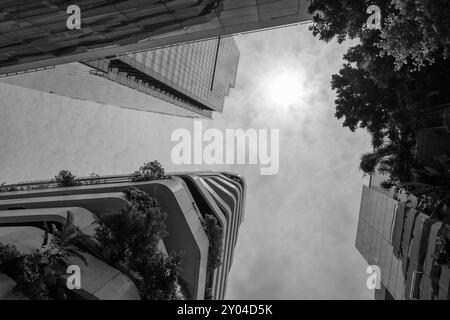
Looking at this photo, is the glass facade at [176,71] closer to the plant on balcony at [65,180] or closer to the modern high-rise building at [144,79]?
the modern high-rise building at [144,79]

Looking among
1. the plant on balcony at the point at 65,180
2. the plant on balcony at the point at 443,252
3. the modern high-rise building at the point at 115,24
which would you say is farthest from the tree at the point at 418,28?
the plant on balcony at the point at 65,180

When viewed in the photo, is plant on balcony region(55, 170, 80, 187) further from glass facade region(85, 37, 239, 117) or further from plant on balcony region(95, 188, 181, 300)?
glass facade region(85, 37, 239, 117)

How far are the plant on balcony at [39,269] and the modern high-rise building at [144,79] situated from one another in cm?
1772

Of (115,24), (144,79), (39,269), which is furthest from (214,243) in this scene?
(144,79)

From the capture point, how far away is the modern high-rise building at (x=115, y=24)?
15.8m

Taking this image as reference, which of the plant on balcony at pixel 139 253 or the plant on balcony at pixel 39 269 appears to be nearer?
the plant on balcony at pixel 39 269

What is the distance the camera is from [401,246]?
21172mm

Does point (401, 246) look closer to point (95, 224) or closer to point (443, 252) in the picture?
point (443, 252)

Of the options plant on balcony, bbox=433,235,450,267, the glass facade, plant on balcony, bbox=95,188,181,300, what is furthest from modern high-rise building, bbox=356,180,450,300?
the glass facade

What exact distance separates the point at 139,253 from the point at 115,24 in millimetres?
11961

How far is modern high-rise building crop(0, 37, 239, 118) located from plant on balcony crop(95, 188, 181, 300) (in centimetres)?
1617

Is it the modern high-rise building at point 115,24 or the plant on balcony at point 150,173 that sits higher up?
the modern high-rise building at point 115,24
